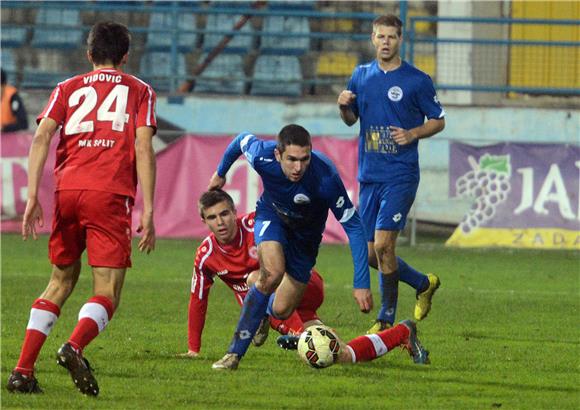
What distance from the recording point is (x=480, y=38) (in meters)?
22.3

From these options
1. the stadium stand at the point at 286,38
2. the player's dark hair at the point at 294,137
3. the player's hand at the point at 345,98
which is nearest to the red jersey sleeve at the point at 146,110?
the player's dark hair at the point at 294,137

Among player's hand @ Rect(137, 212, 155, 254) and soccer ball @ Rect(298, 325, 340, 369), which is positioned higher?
player's hand @ Rect(137, 212, 155, 254)

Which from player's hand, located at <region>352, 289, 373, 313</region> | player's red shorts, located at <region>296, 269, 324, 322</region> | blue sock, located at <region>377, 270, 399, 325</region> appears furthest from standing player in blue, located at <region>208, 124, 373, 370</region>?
blue sock, located at <region>377, 270, 399, 325</region>

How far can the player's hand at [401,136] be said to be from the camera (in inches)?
378

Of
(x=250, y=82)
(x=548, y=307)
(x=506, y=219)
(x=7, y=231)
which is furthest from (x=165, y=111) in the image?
(x=548, y=307)

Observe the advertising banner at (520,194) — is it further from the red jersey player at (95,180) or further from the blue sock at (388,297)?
the red jersey player at (95,180)

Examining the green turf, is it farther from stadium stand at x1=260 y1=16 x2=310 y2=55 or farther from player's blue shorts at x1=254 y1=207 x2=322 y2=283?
stadium stand at x1=260 y1=16 x2=310 y2=55

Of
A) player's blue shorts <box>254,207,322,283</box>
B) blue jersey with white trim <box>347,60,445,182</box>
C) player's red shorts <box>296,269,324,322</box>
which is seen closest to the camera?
player's blue shorts <box>254,207,322,283</box>

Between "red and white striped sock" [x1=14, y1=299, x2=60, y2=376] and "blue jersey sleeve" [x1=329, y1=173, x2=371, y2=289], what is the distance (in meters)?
1.68

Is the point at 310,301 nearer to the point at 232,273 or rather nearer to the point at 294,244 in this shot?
the point at 232,273

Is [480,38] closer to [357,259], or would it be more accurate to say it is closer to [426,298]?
[426,298]

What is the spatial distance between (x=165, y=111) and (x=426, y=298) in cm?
1091

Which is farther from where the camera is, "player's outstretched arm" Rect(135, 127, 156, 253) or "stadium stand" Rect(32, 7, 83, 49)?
"stadium stand" Rect(32, 7, 83, 49)

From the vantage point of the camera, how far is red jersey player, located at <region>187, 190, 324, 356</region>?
8.53m
